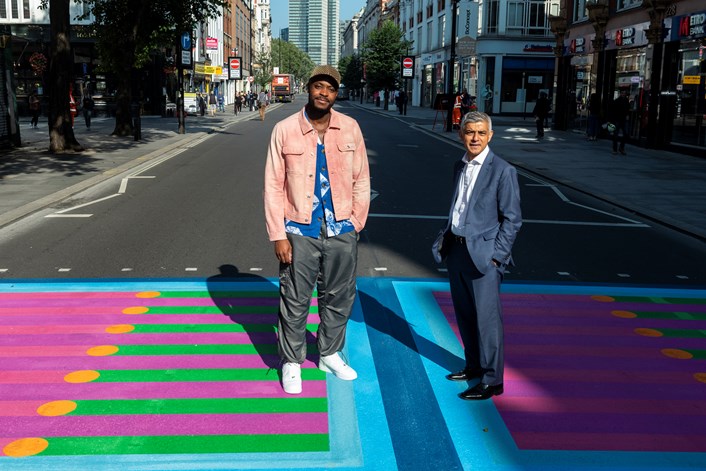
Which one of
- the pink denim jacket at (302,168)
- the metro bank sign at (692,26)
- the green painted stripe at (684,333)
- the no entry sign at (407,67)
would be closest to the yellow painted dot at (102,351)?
the pink denim jacket at (302,168)

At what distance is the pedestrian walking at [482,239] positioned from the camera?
421cm

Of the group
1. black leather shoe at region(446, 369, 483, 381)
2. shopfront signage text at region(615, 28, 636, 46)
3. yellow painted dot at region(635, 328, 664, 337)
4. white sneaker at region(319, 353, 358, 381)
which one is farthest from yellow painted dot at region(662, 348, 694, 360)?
shopfront signage text at region(615, 28, 636, 46)

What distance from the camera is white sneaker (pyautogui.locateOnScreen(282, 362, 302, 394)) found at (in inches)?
177

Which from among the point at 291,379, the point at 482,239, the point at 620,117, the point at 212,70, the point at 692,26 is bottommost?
the point at 291,379

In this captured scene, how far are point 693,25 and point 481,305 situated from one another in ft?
68.5

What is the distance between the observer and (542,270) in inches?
313

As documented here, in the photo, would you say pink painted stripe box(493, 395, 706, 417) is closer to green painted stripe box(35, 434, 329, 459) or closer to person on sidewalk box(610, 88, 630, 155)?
green painted stripe box(35, 434, 329, 459)

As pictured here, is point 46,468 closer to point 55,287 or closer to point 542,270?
point 55,287

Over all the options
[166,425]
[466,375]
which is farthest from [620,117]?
[166,425]

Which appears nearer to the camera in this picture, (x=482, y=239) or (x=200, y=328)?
(x=482, y=239)

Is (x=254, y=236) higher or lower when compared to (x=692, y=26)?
lower

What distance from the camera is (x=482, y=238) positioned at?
428 centimetres

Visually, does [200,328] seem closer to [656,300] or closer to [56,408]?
[56,408]

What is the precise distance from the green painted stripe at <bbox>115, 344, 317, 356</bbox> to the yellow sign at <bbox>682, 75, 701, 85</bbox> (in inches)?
798
